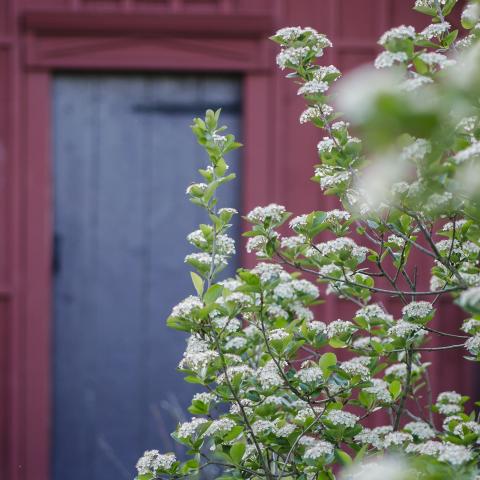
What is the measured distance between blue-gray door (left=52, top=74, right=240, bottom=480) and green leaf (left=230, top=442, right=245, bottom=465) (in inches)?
91.1

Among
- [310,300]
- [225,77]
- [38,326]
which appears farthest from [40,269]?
[310,300]

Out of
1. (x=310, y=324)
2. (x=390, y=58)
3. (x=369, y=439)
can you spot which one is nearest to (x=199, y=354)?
(x=310, y=324)

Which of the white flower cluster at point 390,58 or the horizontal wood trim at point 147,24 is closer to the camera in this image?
the white flower cluster at point 390,58

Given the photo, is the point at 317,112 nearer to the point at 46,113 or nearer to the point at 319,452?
the point at 319,452

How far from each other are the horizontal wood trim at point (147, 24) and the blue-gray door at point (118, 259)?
0.82 feet

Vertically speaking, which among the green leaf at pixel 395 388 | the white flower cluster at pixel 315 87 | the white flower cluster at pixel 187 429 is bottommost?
the white flower cluster at pixel 187 429

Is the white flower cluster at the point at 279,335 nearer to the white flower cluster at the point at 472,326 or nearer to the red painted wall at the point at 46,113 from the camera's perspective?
the white flower cluster at the point at 472,326

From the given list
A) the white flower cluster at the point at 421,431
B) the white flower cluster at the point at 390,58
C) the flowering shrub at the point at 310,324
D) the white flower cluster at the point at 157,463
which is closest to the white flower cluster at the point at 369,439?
the flowering shrub at the point at 310,324

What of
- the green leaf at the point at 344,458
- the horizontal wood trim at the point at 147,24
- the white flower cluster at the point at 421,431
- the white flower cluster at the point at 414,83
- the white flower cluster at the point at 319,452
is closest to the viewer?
the white flower cluster at the point at 414,83

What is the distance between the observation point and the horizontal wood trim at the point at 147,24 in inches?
162

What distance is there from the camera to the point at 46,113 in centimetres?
420

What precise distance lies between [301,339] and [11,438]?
2.51m

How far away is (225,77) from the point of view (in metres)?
4.32

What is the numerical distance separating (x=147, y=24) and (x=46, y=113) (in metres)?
0.72
